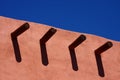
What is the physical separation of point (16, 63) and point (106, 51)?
212cm

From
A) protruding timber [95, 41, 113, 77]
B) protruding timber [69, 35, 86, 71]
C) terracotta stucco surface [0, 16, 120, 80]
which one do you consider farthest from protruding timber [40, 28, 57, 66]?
protruding timber [95, 41, 113, 77]

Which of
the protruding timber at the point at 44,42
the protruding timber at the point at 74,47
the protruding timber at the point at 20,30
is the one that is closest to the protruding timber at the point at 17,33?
the protruding timber at the point at 20,30

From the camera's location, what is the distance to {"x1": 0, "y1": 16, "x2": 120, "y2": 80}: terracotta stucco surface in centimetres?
525

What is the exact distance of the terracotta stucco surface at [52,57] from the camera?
5.25 metres

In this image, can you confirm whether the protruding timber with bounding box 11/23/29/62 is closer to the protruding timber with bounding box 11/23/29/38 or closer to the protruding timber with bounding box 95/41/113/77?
the protruding timber with bounding box 11/23/29/38

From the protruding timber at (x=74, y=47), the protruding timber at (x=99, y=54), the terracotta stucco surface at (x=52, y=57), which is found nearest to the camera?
the terracotta stucco surface at (x=52, y=57)

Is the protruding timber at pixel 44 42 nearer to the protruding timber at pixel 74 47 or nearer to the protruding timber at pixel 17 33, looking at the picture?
the protruding timber at pixel 17 33

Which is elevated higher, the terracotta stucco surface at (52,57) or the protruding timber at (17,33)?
the protruding timber at (17,33)

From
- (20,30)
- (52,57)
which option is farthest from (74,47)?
(20,30)

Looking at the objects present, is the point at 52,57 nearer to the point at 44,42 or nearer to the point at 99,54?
the point at 44,42

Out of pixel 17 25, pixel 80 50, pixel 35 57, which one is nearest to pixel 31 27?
pixel 17 25

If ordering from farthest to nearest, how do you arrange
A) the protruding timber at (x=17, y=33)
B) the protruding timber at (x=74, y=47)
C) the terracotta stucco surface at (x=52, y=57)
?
1. the protruding timber at (x=74, y=47)
2. the protruding timber at (x=17, y=33)
3. the terracotta stucco surface at (x=52, y=57)

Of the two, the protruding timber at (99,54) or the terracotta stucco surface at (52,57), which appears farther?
the protruding timber at (99,54)

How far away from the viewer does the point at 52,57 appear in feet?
18.5
